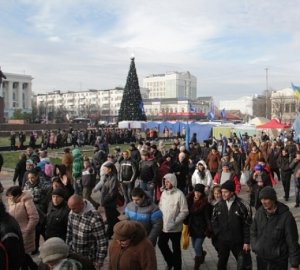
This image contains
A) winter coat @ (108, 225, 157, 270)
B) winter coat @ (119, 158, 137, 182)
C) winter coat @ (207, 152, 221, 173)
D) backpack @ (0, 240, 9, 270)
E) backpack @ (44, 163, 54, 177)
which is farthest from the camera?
winter coat @ (207, 152, 221, 173)

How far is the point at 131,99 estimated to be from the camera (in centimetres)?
5044

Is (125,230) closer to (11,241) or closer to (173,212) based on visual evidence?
(11,241)

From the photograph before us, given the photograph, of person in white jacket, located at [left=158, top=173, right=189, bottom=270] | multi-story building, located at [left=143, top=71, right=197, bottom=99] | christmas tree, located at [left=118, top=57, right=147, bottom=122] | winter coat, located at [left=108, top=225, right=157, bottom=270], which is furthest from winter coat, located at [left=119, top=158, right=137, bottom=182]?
multi-story building, located at [left=143, top=71, right=197, bottom=99]

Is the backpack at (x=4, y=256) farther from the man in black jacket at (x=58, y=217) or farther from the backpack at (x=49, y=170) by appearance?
the backpack at (x=49, y=170)

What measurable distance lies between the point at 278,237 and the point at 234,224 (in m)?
1.00

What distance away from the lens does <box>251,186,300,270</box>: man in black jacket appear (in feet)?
15.1

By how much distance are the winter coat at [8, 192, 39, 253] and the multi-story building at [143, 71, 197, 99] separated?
177 metres

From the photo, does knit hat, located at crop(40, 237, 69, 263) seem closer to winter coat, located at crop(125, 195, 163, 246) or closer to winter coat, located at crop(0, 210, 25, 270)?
winter coat, located at crop(0, 210, 25, 270)

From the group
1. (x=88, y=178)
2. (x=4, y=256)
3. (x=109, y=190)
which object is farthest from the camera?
(x=88, y=178)

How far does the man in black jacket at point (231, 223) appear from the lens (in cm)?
564

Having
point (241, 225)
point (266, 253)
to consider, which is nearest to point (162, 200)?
point (241, 225)

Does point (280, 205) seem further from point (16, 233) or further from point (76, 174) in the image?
point (76, 174)

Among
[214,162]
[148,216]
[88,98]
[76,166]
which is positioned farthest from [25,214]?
[88,98]

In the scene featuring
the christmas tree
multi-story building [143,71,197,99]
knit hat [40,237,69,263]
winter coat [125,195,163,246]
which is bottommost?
Answer: winter coat [125,195,163,246]
